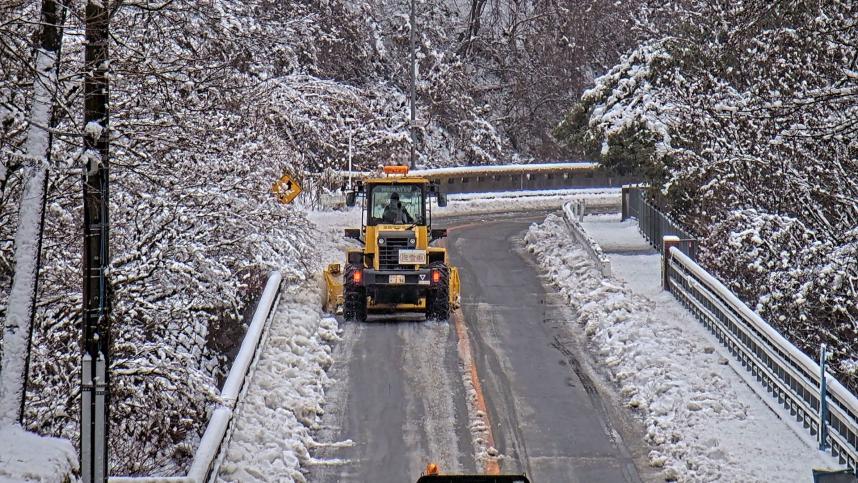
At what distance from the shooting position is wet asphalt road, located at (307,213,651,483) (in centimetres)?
1476

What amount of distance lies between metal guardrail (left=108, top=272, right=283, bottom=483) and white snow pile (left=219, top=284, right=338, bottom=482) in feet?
0.86

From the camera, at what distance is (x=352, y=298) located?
71.9 feet

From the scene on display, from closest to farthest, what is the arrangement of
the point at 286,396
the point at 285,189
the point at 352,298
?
1. the point at 286,396
2. the point at 352,298
3. the point at 285,189

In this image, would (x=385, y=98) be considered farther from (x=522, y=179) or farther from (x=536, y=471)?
(x=536, y=471)

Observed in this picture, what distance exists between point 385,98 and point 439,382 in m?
43.0

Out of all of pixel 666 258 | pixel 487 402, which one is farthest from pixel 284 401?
pixel 666 258

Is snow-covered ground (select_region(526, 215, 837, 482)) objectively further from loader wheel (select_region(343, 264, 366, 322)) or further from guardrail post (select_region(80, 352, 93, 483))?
guardrail post (select_region(80, 352, 93, 483))

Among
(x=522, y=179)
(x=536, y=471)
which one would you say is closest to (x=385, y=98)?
(x=522, y=179)

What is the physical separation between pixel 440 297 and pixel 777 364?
7.08 metres

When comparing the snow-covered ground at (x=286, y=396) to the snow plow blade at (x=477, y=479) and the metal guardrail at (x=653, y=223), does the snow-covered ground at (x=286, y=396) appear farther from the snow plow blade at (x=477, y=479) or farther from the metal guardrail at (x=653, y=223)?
the metal guardrail at (x=653, y=223)

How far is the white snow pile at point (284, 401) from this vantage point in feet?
46.4

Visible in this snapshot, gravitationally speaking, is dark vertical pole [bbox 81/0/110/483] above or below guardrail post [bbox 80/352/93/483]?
above

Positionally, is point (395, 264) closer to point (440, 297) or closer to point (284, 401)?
point (440, 297)

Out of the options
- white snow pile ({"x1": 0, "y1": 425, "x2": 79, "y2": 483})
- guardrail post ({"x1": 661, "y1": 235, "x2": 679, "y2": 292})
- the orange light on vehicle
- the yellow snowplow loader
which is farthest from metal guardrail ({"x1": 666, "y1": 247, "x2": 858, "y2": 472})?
white snow pile ({"x1": 0, "y1": 425, "x2": 79, "y2": 483})
